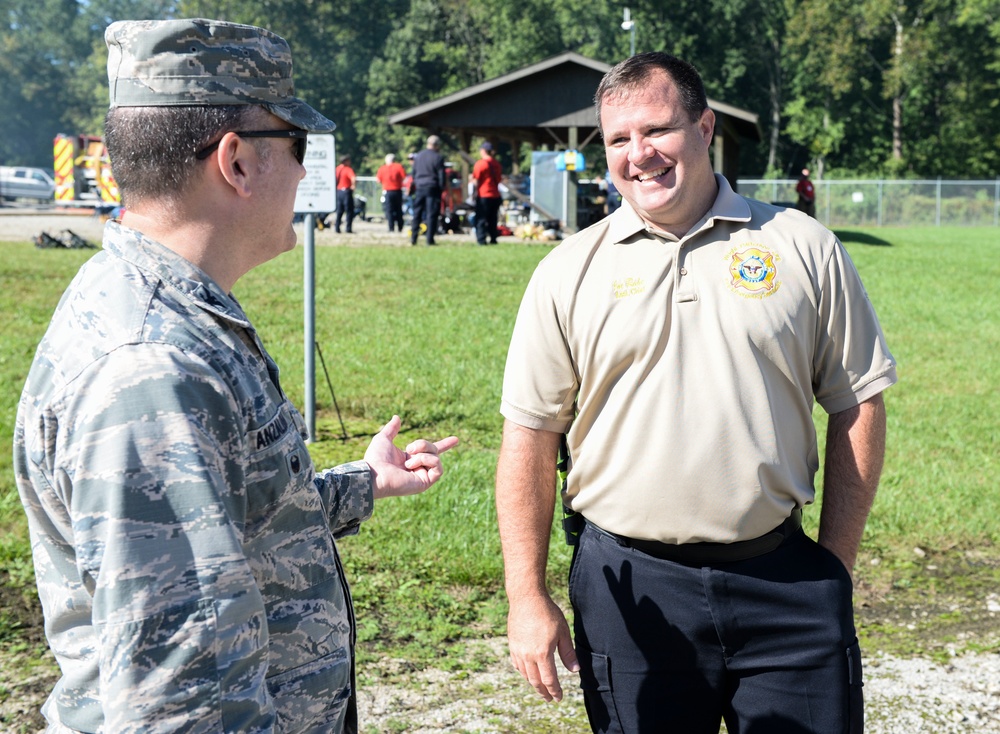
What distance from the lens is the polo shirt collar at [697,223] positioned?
8.53ft

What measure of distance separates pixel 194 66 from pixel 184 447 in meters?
0.62

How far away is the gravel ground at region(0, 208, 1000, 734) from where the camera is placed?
390 cm

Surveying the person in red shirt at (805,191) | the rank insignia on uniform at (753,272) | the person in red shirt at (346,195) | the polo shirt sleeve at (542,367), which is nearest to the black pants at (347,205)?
the person in red shirt at (346,195)

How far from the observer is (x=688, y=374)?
250cm

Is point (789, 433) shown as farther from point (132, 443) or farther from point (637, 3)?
point (637, 3)

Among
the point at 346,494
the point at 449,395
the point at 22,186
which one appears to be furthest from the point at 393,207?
the point at 22,186

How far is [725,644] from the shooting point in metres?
2.50

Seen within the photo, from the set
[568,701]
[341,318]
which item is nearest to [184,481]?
[568,701]

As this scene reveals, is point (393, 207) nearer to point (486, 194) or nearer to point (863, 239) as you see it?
point (486, 194)

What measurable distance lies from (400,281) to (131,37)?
13.0m

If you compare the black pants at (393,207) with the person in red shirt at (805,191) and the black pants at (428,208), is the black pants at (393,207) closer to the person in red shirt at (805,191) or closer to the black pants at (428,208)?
the black pants at (428,208)

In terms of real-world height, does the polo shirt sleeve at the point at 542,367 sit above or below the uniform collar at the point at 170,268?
below

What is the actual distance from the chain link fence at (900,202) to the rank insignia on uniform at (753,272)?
1661 inches

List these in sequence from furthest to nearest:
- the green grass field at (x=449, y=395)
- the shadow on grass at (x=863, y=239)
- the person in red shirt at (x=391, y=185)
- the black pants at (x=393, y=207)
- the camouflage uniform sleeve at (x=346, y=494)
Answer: the shadow on grass at (x=863, y=239) < the black pants at (x=393, y=207) < the person in red shirt at (x=391, y=185) < the green grass field at (x=449, y=395) < the camouflage uniform sleeve at (x=346, y=494)
